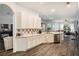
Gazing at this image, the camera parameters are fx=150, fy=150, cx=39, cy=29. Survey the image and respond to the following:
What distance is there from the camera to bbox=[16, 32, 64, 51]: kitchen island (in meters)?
5.18

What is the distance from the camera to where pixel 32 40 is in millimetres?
6215

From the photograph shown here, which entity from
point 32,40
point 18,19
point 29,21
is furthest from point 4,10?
point 32,40

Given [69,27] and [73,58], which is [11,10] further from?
[73,58]

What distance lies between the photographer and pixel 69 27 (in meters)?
4.64

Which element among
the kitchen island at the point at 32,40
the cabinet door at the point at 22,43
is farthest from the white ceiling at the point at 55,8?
the cabinet door at the point at 22,43

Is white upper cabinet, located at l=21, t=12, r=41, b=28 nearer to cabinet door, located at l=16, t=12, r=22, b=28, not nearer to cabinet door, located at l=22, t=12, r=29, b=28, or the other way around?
cabinet door, located at l=22, t=12, r=29, b=28

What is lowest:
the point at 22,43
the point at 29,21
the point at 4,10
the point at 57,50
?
the point at 57,50

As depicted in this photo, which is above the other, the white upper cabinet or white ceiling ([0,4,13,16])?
white ceiling ([0,4,13,16])

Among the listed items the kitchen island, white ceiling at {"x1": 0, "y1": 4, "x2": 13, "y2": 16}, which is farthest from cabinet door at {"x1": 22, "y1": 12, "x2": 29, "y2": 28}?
white ceiling at {"x1": 0, "y1": 4, "x2": 13, "y2": 16}

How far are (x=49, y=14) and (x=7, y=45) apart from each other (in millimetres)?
2063

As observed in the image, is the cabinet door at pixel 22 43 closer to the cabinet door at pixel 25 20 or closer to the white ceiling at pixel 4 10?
the cabinet door at pixel 25 20

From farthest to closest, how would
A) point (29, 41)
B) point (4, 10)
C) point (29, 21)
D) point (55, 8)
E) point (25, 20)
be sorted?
point (29, 41) → point (25, 20) → point (29, 21) → point (4, 10) → point (55, 8)

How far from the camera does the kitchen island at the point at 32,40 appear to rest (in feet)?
17.0

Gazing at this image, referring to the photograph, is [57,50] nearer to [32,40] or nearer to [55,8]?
[55,8]
